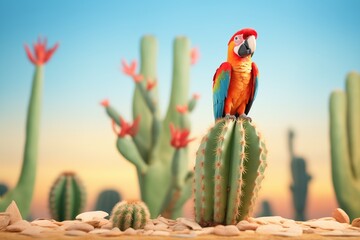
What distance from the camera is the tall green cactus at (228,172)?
2.15 metres

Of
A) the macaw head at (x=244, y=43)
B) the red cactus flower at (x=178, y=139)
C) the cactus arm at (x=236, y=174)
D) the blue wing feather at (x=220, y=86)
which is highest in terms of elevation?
the macaw head at (x=244, y=43)

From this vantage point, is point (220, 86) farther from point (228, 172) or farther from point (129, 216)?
point (129, 216)

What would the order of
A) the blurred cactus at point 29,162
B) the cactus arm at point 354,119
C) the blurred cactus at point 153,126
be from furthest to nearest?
the blurred cactus at point 153,126
the cactus arm at point 354,119
the blurred cactus at point 29,162

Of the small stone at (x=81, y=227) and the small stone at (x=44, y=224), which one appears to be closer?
the small stone at (x=81, y=227)

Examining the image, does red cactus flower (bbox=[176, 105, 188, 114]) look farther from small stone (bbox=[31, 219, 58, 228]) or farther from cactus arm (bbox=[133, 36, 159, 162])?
small stone (bbox=[31, 219, 58, 228])

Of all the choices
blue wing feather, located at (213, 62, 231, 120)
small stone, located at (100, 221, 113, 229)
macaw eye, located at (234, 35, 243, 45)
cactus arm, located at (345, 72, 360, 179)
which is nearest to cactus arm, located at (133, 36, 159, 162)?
cactus arm, located at (345, 72, 360, 179)

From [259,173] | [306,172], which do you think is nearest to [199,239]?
[259,173]

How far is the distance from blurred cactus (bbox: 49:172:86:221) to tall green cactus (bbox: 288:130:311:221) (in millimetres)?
3147

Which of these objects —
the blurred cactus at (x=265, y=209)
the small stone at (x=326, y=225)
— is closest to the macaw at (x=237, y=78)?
the small stone at (x=326, y=225)

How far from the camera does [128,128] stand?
4.81 meters

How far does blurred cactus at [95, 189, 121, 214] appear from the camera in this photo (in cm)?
525

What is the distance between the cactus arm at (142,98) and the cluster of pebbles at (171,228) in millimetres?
2723

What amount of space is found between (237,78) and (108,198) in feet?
10.6

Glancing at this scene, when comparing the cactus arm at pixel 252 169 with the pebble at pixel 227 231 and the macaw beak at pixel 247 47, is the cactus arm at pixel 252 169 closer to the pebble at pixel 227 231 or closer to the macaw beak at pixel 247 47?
the pebble at pixel 227 231
